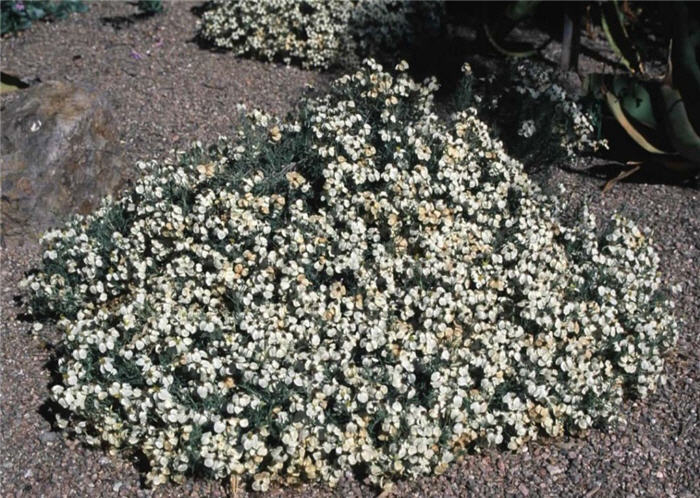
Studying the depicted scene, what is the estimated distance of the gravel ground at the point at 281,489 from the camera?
3.89 meters

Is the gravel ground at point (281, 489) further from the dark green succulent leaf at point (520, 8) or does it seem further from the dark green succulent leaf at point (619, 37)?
Answer: the dark green succulent leaf at point (520, 8)

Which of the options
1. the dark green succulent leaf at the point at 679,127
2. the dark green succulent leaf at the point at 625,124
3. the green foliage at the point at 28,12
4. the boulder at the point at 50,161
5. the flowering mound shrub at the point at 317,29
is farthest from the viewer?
the green foliage at the point at 28,12

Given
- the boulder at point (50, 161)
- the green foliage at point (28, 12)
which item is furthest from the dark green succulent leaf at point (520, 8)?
the green foliage at point (28, 12)

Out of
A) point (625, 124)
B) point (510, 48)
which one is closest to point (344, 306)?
point (625, 124)

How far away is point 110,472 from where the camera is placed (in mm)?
3959

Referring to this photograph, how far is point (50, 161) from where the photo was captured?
5465 mm

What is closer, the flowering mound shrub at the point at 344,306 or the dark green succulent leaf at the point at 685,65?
the flowering mound shrub at the point at 344,306

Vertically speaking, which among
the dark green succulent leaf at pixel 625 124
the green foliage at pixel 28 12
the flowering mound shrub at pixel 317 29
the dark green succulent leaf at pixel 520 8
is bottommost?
the green foliage at pixel 28 12

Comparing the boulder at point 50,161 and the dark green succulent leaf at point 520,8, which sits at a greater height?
the dark green succulent leaf at point 520,8

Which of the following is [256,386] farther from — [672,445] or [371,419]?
[672,445]

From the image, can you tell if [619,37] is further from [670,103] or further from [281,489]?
[281,489]

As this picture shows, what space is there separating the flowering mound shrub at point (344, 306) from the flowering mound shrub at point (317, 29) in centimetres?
234

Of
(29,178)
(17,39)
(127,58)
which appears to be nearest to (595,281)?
(29,178)

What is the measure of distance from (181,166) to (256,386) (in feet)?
4.97
